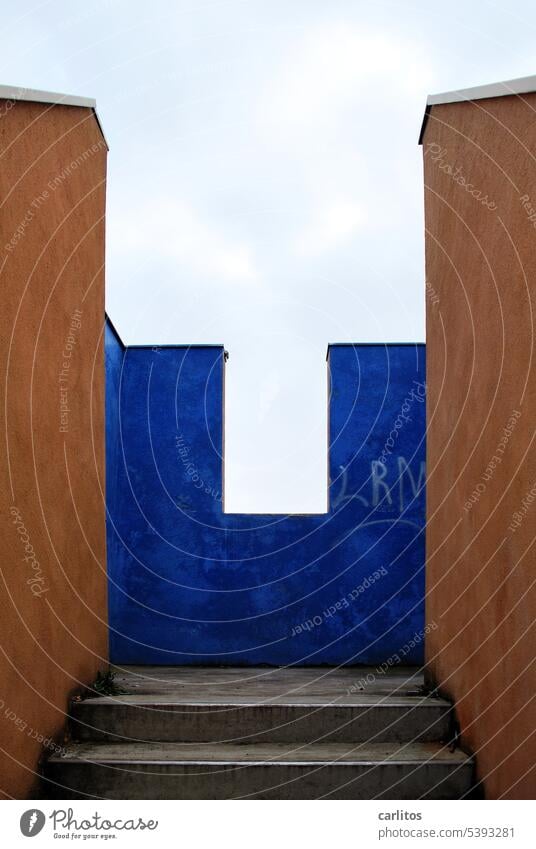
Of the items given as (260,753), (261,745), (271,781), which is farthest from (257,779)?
(261,745)

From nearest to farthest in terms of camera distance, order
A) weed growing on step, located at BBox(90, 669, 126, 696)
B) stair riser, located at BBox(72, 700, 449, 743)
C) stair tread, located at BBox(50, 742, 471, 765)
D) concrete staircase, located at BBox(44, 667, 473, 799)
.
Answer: concrete staircase, located at BBox(44, 667, 473, 799)
stair tread, located at BBox(50, 742, 471, 765)
stair riser, located at BBox(72, 700, 449, 743)
weed growing on step, located at BBox(90, 669, 126, 696)

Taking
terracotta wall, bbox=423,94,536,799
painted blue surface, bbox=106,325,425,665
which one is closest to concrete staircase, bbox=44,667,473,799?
terracotta wall, bbox=423,94,536,799

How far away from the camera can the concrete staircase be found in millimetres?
3398

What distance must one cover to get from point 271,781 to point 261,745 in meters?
0.39

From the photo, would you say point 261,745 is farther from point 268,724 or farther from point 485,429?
point 485,429

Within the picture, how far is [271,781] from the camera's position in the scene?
3410 mm

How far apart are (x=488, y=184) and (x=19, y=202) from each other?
7.00ft

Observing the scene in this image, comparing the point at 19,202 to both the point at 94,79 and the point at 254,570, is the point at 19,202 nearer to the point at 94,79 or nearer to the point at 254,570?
the point at 94,79

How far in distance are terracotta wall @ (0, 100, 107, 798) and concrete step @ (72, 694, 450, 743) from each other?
266mm

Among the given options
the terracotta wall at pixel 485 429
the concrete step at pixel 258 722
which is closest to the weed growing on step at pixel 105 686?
the concrete step at pixel 258 722

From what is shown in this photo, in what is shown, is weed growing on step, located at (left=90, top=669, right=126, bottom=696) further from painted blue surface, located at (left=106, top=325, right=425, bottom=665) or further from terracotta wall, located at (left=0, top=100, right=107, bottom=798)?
painted blue surface, located at (left=106, top=325, right=425, bottom=665)

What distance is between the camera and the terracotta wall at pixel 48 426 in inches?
129

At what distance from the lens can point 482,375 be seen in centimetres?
365

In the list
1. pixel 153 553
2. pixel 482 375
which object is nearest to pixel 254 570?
pixel 153 553
